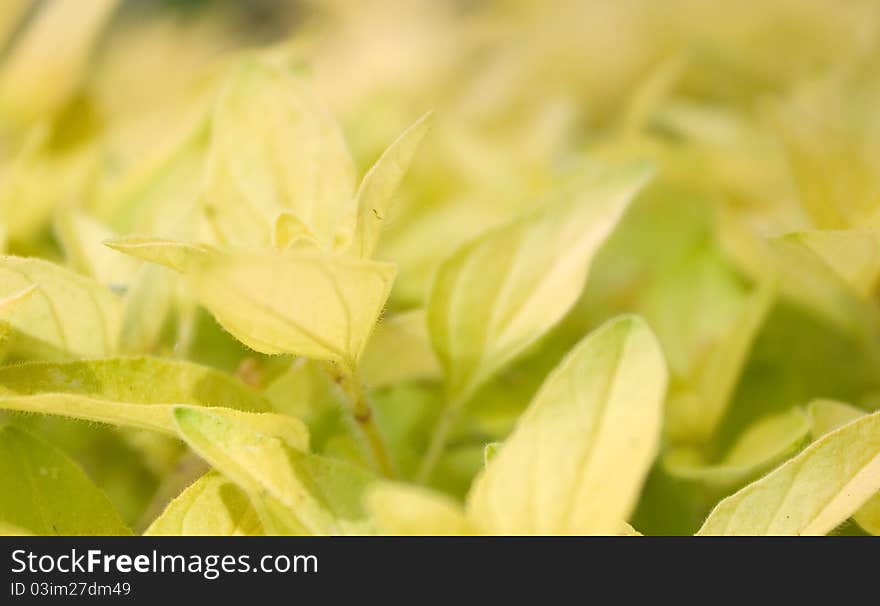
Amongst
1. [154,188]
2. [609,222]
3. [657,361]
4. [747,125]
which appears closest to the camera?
[657,361]

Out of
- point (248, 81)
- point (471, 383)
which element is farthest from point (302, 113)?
point (471, 383)

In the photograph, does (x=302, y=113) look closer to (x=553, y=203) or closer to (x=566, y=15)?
(x=553, y=203)

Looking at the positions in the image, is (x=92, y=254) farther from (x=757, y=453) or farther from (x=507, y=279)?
(x=757, y=453)

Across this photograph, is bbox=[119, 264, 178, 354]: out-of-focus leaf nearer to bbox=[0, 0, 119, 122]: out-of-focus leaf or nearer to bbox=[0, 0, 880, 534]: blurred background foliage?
bbox=[0, 0, 880, 534]: blurred background foliage

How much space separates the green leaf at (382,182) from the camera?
342 millimetres

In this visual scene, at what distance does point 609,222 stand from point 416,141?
121mm

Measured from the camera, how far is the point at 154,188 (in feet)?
1.90

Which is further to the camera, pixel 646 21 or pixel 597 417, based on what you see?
pixel 646 21

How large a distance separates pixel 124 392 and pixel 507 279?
0.62 ft

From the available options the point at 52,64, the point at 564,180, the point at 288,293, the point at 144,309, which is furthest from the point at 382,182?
the point at 52,64

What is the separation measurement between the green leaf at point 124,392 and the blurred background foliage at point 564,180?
50 mm

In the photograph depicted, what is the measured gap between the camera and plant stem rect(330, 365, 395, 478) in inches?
15.6

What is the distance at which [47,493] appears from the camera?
0.37 m
